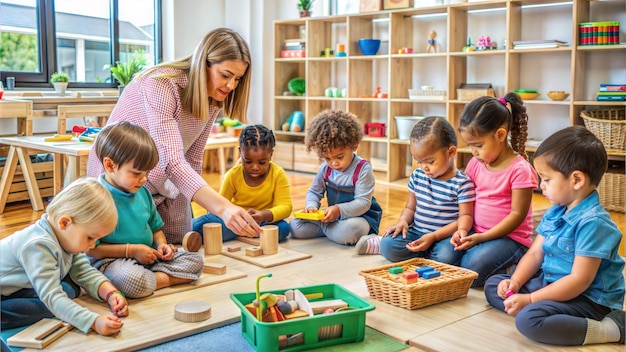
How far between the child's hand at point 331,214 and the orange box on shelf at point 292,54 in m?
2.88

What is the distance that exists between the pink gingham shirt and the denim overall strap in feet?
1.83

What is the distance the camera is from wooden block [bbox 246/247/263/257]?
2.29 metres

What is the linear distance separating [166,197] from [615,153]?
2.56 metres

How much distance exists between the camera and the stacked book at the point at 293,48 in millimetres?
5168

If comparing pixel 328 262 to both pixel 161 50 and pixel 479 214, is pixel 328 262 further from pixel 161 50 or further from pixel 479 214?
pixel 161 50

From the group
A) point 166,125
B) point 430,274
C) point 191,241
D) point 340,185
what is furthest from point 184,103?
point 430,274

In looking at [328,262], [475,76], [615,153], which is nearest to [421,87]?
[475,76]

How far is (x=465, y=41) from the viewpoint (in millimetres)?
4422

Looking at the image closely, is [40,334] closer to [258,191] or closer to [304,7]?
[258,191]

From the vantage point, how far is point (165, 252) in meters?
1.98

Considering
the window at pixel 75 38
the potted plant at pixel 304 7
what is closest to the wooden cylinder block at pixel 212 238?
the window at pixel 75 38

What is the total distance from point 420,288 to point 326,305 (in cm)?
31

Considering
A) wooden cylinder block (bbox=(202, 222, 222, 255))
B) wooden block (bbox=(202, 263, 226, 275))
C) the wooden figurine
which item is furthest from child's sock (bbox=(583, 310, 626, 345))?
the wooden figurine

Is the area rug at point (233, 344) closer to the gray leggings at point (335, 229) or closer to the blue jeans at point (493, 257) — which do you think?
the blue jeans at point (493, 257)
